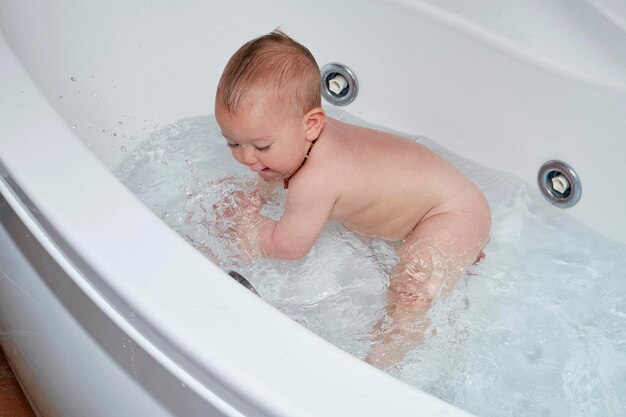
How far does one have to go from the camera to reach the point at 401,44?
4.68 feet

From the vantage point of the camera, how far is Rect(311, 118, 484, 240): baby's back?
1081mm

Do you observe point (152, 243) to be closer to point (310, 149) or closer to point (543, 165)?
point (310, 149)

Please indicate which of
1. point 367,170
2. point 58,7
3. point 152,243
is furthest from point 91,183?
point 58,7

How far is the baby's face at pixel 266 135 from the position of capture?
3.18 feet

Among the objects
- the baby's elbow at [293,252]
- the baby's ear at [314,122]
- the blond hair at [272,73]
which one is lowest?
the baby's elbow at [293,252]

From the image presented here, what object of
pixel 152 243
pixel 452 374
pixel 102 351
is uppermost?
pixel 152 243

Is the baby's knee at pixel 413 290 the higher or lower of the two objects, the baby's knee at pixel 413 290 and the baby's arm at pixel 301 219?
the lower

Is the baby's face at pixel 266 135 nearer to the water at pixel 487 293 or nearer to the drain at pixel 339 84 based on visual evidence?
the water at pixel 487 293

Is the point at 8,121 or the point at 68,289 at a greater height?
the point at 8,121

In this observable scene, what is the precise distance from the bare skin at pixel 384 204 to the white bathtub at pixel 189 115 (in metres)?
0.25

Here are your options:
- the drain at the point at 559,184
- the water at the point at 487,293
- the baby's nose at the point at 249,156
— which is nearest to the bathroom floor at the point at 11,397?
the water at the point at 487,293

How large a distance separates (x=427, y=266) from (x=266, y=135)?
0.28 meters

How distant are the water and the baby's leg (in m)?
0.02

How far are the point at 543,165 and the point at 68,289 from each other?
0.80m
